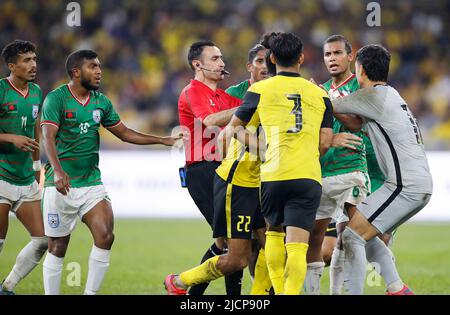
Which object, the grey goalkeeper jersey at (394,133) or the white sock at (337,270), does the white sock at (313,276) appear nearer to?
the white sock at (337,270)

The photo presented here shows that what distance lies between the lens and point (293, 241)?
6457mm

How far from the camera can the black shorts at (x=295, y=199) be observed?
255 inches

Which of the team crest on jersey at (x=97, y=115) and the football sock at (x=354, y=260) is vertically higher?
the team crest on jersey at (x=97, y=115)

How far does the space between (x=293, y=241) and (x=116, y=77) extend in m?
15.1

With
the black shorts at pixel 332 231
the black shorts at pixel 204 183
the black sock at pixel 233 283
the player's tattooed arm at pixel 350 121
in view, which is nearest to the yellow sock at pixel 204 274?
the black sock at pixel 233 283

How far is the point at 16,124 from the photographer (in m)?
8.29

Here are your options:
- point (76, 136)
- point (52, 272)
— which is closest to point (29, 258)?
point (52, 272)

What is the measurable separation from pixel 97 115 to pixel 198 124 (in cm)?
99

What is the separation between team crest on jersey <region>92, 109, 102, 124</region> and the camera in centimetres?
779

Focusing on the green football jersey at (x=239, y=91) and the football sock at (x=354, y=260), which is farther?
the green football jersey at (x=239, y=91)

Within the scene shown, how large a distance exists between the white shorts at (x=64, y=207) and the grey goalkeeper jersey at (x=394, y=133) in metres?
2.56

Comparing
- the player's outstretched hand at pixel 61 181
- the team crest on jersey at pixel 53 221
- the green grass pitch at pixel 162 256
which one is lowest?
the green grass pitch at pixel 162 256

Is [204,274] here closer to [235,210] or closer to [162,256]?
[235,210]

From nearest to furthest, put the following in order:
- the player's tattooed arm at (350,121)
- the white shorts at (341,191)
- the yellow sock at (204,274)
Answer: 1. the player's tattooed arm at (350,121)
2. the yellow sock at (204,274)
3. the white shorts at (341,191)
